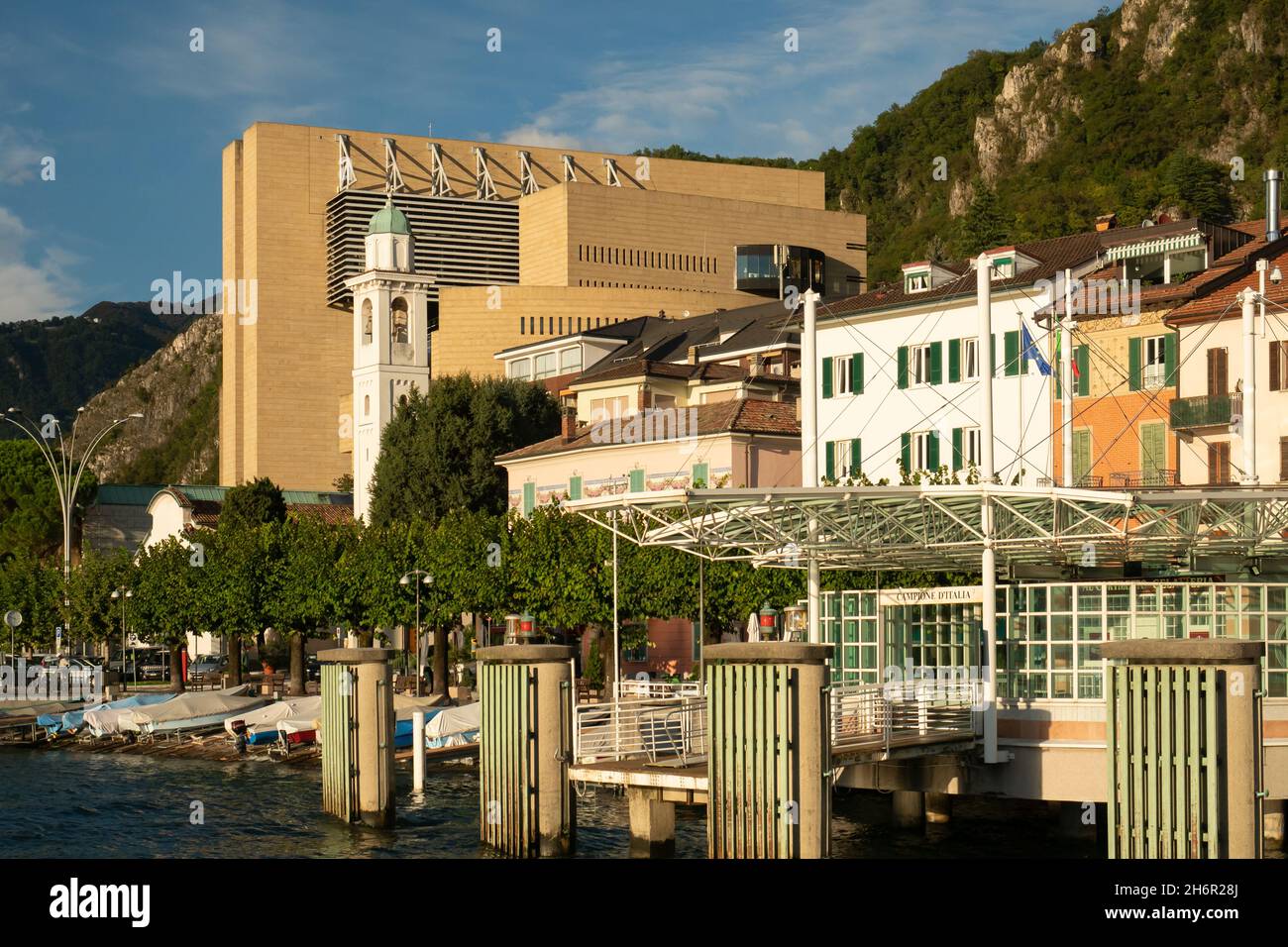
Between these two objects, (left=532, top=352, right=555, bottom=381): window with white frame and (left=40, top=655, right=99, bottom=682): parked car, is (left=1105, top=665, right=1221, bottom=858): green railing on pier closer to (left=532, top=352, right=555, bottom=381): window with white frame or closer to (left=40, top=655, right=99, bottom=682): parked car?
(left=40, top=655, right=99, bottom=682): parked car

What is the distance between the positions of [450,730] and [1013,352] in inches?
965

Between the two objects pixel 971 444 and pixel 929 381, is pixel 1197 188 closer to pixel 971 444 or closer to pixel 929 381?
pixel 929 381

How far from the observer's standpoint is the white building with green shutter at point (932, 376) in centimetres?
6538

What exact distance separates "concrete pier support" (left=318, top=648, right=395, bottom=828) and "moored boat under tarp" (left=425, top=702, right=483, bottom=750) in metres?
16.9

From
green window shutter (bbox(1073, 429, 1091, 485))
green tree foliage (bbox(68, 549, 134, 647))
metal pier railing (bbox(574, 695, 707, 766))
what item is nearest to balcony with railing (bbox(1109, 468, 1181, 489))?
green window shutter (bbox(1073, 429, 1091, 485))

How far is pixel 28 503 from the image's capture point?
431 ft

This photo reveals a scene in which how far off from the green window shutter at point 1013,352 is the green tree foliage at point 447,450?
41.6 m

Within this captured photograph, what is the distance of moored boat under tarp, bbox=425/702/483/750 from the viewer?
58250mm

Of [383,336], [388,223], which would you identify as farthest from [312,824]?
[388,223]

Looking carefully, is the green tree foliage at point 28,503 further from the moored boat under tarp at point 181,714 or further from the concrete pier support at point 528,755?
the concrete pier support at point 528,755

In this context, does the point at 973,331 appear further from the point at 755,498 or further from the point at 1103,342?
the point at 755,498

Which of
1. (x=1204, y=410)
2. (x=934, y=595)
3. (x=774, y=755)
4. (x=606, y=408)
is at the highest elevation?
(x=606, y=408)
